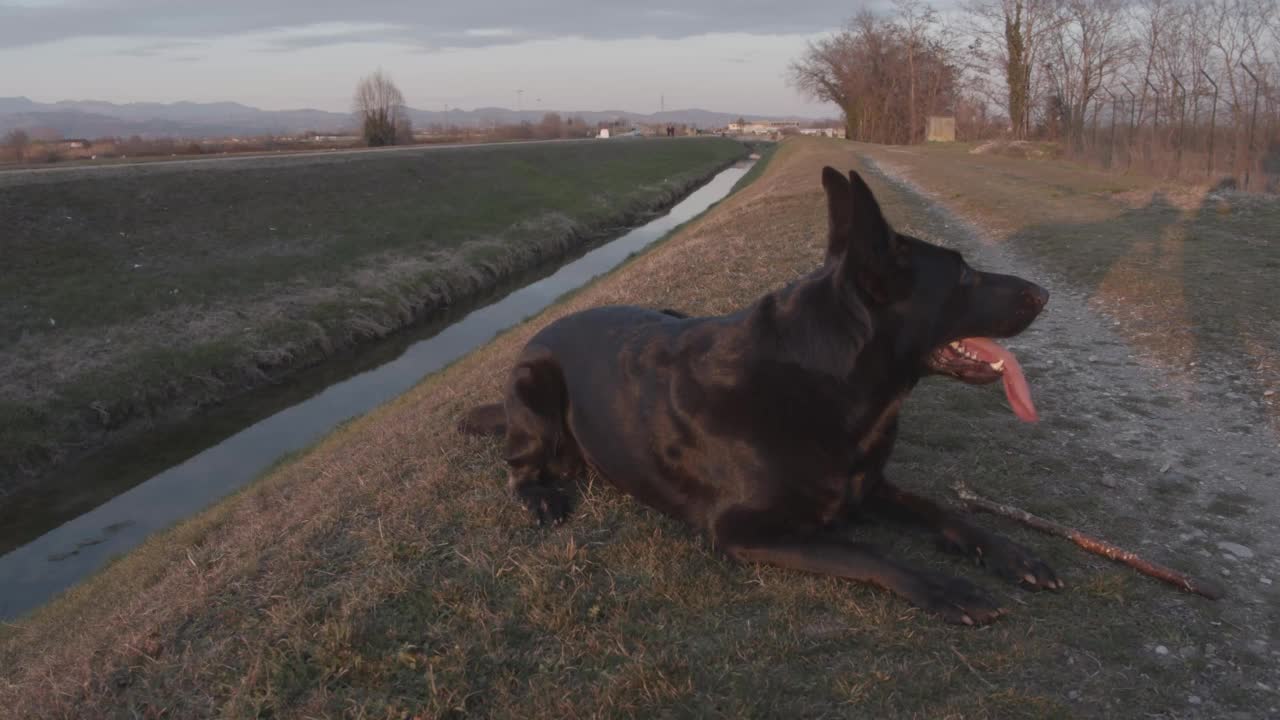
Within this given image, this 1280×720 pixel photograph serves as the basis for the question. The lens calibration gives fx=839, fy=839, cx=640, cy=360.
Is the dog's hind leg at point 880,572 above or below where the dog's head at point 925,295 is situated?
below

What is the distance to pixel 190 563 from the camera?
5.18 metres

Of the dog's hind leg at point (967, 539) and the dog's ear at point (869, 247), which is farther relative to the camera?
the dog's hind leg at point (967, 539)

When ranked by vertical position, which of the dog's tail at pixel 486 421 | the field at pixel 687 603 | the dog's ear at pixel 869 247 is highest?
the dog's ear at pixel 869 247

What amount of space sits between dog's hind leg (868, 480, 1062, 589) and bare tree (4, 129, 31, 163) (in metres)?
42.7

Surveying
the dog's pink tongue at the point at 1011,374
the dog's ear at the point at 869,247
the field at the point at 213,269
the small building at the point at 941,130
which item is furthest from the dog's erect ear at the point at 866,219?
the small building at the point at 941,130

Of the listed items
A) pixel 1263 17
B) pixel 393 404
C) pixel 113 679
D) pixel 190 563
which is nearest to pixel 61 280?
pixel 393 404

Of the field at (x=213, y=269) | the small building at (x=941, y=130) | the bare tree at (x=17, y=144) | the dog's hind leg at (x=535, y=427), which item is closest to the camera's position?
the dog's hind leg at (x=535, y=427)

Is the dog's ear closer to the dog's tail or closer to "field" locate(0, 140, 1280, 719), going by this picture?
"field" locate(0, 140, 1280, 719)

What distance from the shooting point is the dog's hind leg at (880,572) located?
10.6 feet

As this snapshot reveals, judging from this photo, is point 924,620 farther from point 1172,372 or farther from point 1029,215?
point 1029,215

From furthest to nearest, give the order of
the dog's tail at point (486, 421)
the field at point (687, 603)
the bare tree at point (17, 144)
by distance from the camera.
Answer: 1. the bare tree at point (17, 144)
2. the dog's tail at point (486, 421)
3. the field at point (687, 603)

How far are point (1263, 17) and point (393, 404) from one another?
25.0 meters

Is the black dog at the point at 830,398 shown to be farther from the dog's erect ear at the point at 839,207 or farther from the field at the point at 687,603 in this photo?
the field at the point at 687,603

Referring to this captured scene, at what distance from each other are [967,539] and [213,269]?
18.5 meters
